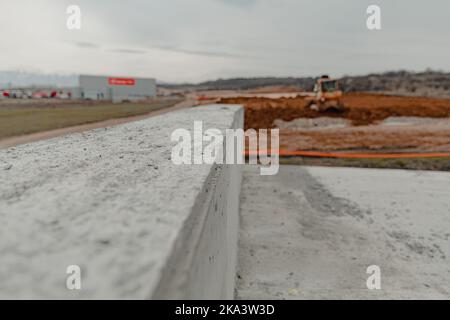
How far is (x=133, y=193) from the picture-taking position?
1254 millimetres

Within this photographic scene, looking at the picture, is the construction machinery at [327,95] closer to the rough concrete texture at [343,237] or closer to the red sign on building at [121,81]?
the rough concrete texture at [343,237]

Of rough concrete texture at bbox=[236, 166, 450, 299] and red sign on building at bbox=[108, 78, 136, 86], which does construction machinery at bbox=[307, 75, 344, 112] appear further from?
red sign on building at bbox=[108, 78, 136, 86]

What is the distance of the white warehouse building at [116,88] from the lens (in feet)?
130

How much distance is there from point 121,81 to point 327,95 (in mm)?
32783

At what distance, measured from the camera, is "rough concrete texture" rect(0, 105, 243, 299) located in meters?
0.76

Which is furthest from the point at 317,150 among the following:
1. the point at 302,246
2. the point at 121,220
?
the point at 121,220

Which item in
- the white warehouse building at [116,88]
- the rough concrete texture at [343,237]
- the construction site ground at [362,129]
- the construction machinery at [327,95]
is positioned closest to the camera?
the rough concrete texture at [343,237]

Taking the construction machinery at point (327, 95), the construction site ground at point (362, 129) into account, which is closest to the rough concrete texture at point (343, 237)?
the construction site ground at point (362, 129)

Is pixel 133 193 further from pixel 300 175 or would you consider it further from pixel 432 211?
pixel 300 175
